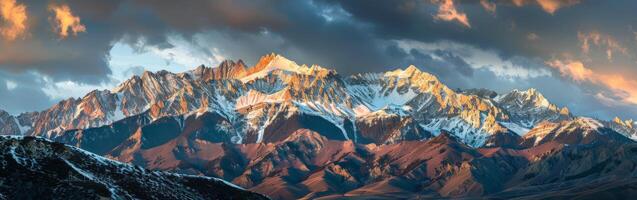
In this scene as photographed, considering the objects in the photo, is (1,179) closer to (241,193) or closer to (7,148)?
(7,148)

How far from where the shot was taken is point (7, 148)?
152625 millimetres

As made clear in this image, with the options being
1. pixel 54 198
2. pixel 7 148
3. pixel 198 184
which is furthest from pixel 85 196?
pixel 198 184

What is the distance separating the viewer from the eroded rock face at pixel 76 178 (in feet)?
473

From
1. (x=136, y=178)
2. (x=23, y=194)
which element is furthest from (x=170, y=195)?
(x=23, y=194)

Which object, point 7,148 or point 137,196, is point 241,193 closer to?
point 137,196

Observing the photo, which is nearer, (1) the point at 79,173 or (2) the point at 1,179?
(2) the point at 1,179

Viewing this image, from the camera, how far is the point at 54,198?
471 feet

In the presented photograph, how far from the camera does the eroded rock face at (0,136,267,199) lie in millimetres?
144250

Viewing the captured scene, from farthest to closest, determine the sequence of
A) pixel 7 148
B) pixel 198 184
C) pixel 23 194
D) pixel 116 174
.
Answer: pixel 198 184
pixel 116 174
pixel 7 148
pixel 23 194

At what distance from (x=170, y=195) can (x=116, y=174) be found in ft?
32.6

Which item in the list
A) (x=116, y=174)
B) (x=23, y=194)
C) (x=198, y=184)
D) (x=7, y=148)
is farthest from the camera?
(x=198, y=184)

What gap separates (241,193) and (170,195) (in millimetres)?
17640

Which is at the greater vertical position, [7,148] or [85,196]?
[7,148]

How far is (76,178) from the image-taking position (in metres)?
151
